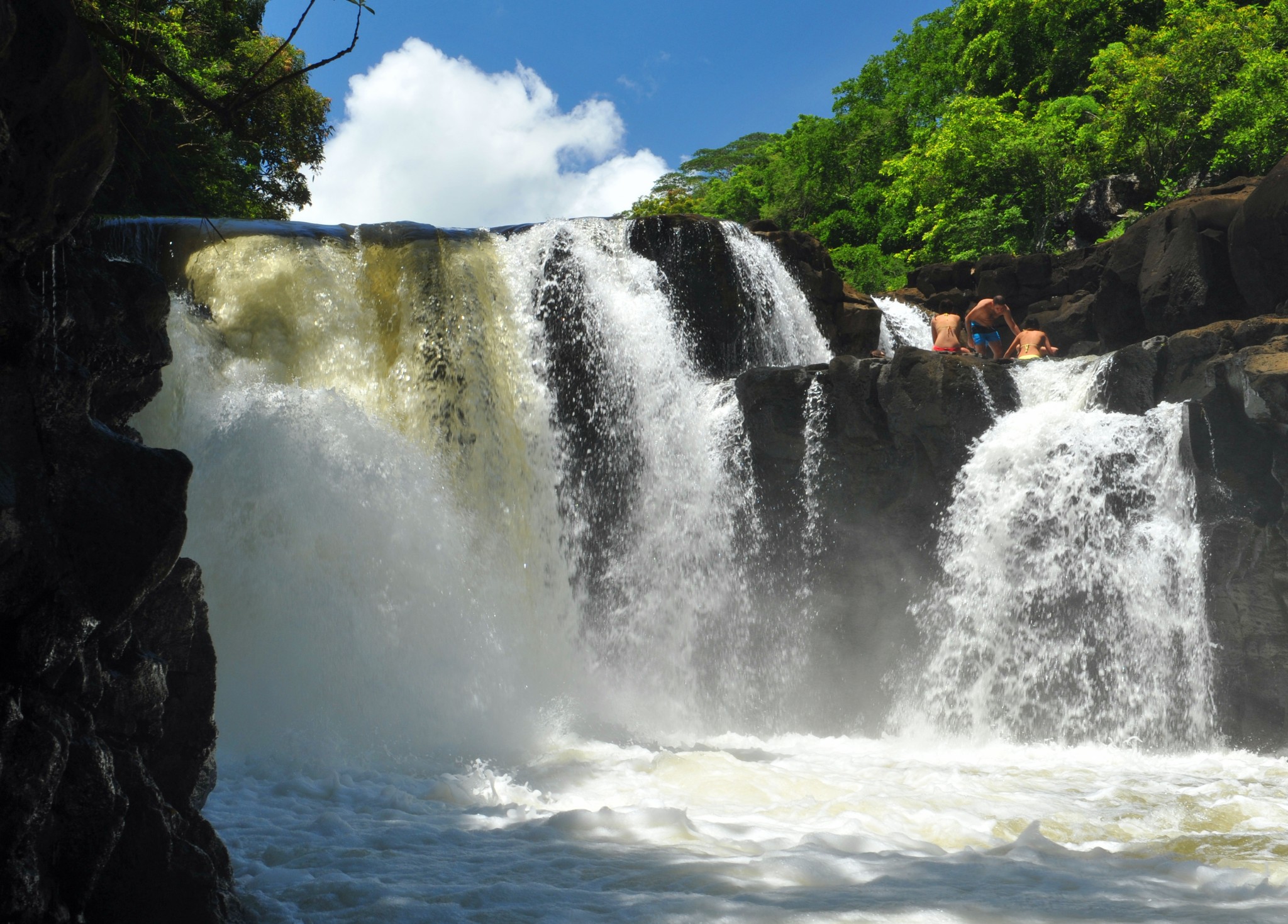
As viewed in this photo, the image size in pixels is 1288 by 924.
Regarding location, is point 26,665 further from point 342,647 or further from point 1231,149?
point 1231,149

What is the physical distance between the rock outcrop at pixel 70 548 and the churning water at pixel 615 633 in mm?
999

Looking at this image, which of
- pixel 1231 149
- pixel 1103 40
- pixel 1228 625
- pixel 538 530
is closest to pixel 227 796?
pixel 538 530

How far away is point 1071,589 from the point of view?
9109 millimetres

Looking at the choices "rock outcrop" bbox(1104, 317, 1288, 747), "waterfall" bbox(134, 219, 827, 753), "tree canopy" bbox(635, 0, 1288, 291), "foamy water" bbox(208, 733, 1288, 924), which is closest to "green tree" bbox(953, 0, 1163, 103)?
"tree canopy" bbox(635, 0, 1288, 291)

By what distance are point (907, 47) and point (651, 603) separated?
29.2 meters

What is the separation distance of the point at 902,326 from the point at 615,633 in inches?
334

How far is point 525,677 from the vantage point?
992 centimetres

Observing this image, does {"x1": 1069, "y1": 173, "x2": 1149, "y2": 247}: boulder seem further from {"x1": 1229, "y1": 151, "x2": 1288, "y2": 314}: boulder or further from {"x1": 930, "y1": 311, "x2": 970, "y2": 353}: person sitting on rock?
{"x1": 1229, "y1": 151, "x2": 1288, "y2": 314}: boulder

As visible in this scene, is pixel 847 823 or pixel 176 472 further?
pixel 847 823

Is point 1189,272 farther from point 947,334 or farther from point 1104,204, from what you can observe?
point 1104,204

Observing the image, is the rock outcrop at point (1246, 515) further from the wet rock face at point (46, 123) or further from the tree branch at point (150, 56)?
the wet rock face at point (46, 123)

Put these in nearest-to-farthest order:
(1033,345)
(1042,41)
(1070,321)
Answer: (1033,345), (1070,321), (1042,41)

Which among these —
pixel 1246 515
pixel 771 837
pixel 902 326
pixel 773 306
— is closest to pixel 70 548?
pixel 771 837

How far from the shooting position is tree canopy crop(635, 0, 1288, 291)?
67.2ft
